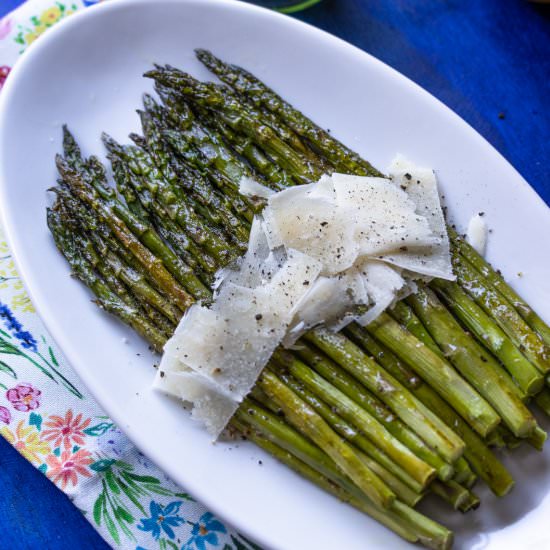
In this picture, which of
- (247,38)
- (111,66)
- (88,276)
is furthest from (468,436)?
(111,66)

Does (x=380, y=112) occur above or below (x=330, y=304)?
above

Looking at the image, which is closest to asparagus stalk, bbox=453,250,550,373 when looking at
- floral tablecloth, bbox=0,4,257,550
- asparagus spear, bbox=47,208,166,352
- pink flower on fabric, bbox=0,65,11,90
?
asparagus spear, bbox=47,208,166,352

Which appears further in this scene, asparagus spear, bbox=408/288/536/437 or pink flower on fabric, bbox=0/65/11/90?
pink flower on fabric, bbox=0/65/11/90

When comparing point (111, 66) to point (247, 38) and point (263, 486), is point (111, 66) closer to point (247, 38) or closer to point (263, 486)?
point (247, 38)

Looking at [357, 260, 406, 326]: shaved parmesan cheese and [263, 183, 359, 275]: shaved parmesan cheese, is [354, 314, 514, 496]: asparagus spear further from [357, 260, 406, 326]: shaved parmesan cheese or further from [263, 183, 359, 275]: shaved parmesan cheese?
[263, 183, 359, 275]: shaved parmesan cheese

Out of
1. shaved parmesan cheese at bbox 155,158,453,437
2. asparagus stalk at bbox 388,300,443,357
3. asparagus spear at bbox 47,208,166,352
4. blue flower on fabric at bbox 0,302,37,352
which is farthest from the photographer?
blue flower on fabric at bbox 0,302,37,352

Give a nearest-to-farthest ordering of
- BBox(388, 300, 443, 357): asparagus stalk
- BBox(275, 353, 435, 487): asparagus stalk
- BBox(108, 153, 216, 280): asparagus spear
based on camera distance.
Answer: BBox(275, 353, 435, 487): asparagus stalk → BBox(388, 300, 443, 357): asparagus stalk → BBox(108, 153, 216, 280): asparagus spear

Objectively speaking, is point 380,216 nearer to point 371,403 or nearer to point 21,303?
point 371,403
